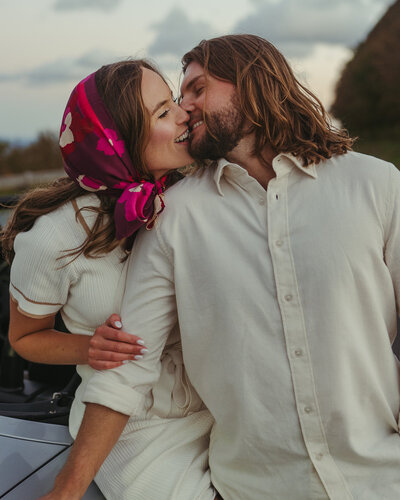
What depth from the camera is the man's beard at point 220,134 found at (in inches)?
86.7

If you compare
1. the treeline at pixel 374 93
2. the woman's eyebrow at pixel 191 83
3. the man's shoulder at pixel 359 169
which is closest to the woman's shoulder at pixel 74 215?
the woman's eyebrow at pixel 191 83

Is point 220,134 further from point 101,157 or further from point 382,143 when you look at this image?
point 382,143

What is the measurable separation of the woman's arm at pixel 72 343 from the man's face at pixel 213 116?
0.70 metres

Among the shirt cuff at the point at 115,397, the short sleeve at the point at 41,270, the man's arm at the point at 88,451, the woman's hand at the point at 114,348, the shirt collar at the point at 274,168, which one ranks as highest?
the shirt collar at the point at 274,168

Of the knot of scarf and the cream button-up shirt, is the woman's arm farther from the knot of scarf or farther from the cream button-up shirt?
the knot of scarf

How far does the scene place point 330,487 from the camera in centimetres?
185

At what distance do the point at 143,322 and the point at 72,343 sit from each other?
13.1 inches

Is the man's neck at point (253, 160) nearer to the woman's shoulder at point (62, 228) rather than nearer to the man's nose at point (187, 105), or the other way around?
the man's nose at point (187, 105)

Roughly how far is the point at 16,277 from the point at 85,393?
48cm

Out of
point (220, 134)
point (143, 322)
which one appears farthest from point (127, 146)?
point (143, 322)

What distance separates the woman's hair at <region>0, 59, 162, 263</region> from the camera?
2.10 meters

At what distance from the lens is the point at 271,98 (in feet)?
7.31

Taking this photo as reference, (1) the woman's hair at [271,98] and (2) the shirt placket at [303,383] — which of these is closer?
(2) the shirt placket at [303,383]

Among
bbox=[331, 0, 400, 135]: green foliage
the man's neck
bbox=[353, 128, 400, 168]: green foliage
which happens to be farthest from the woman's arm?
bbox=[331, 0, 400, 135]: green foliage
